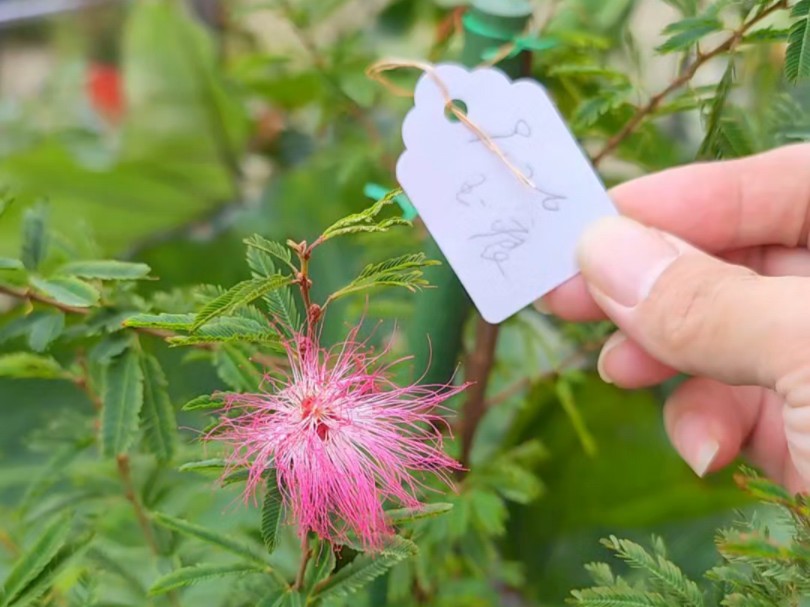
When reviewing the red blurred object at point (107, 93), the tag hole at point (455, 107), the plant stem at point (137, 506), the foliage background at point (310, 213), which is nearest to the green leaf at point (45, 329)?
the foliage background at point (310, 213)

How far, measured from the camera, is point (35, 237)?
0.41 meters

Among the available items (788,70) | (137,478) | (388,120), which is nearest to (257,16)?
(388,120)

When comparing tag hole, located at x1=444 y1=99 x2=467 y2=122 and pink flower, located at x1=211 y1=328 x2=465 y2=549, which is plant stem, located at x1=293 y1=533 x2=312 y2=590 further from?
tag hole, located at x1=444 y1=99 x2=467 y2=122

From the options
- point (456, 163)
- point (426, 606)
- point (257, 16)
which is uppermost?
point (456, 163)

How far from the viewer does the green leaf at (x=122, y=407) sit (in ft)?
1.26

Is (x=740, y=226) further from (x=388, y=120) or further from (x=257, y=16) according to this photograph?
(x=257, y=16)

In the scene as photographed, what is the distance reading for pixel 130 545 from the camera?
494mm

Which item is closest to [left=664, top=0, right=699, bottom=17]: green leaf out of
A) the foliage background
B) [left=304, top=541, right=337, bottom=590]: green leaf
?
the foliage background

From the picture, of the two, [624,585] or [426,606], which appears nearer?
[624,585]

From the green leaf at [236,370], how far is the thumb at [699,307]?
177 mm

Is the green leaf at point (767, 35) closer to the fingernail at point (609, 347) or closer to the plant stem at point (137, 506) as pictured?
the fingernail at point (609, 347)

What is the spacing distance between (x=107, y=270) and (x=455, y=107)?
193 mm

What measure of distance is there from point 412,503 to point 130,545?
0.25 meters

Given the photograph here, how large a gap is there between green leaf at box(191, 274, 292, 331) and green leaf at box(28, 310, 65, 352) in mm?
135
